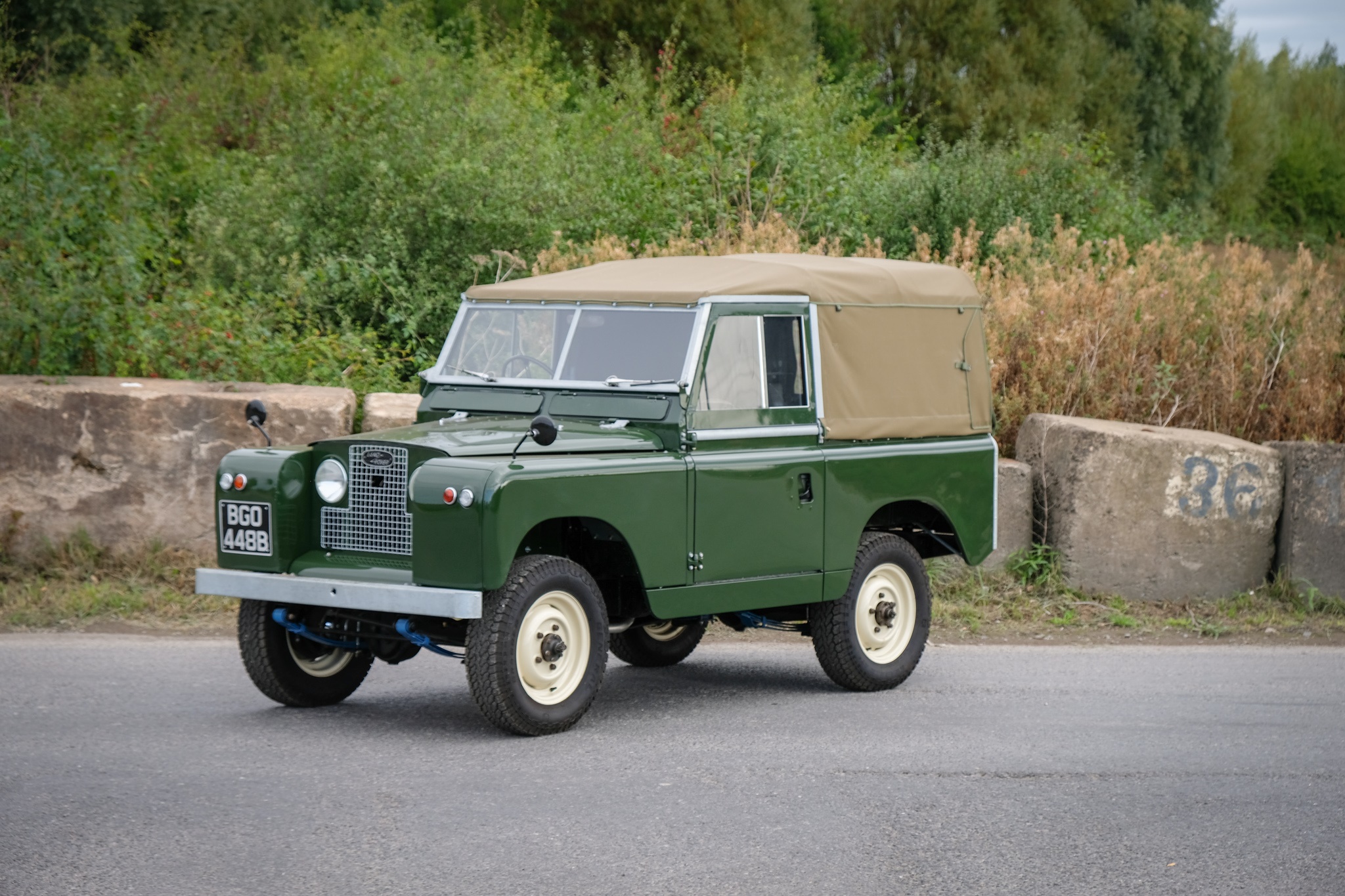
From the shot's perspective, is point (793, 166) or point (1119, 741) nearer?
point (1119, 741)

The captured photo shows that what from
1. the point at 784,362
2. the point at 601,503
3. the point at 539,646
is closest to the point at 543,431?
the point at 601,503

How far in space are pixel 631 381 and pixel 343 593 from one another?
1.81 m

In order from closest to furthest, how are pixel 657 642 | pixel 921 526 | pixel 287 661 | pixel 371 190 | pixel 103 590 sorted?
1. pixel 287 661
2. pixel 921 526
3. pixel 657 642
4. pixel 103 590
5. pixel 371 190

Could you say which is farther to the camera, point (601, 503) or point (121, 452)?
point (121, 452)

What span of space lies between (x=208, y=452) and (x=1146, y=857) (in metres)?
7.12

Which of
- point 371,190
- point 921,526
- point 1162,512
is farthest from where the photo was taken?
point 371,190

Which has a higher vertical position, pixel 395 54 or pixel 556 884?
pixel 395 54

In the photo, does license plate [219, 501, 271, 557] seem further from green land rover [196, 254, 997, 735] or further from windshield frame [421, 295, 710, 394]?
windshield frame [421, 295, 710, 394]

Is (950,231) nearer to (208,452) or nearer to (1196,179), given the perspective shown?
(208,452)

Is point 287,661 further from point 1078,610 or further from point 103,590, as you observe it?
point 1078,610

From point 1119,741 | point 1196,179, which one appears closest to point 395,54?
point 1119,741

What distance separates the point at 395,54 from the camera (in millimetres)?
21078

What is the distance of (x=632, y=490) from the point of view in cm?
711

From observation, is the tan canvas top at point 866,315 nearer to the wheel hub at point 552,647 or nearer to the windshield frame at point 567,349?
the windshield frame at point 567,349
